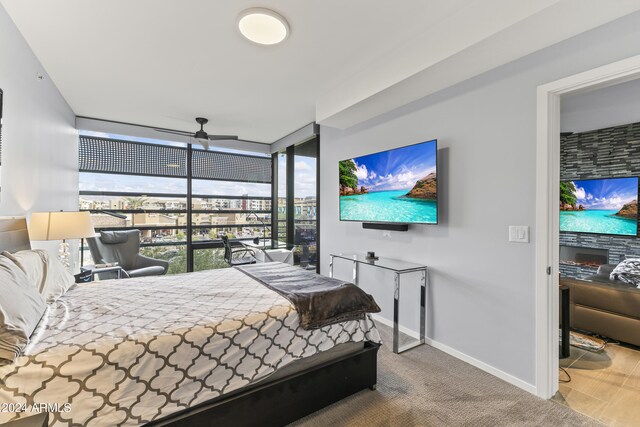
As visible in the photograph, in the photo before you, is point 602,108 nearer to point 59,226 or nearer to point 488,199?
point 488,199

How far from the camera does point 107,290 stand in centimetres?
224

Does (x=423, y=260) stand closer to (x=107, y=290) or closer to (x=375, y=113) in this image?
(x=375, y=113)

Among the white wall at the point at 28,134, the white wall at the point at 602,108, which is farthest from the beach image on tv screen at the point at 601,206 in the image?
the white wall at the point at 28,134

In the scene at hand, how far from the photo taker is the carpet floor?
1.84 metres

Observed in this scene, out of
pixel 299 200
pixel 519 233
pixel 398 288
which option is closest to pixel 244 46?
pixel 398 288

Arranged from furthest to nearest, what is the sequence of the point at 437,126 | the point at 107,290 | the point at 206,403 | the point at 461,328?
the point at 437,126, the point at 461,328, the point at 107,290, the point at 206,403

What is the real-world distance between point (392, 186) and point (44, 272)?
9.70 ft

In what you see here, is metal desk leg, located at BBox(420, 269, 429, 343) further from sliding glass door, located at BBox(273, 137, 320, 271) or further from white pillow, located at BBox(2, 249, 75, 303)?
white pillow, located at BBox(2, 249, 75, 303)

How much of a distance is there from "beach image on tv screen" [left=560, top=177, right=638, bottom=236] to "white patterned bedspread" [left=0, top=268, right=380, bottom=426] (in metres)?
3.98

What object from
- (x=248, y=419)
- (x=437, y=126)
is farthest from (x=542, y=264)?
(x=248, y=419)

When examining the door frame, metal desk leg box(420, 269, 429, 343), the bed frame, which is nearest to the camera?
the bed frame

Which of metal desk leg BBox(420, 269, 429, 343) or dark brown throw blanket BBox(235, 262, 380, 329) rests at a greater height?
dark brown throw blanket BBox(235, 262, 380, 329)

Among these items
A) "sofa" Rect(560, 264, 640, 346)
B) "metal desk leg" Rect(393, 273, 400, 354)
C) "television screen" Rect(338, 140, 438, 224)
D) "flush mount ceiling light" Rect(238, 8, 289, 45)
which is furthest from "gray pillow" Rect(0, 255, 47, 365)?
"sofa" Rect(560, 264, 640, 346)

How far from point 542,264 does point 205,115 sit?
436 cm
